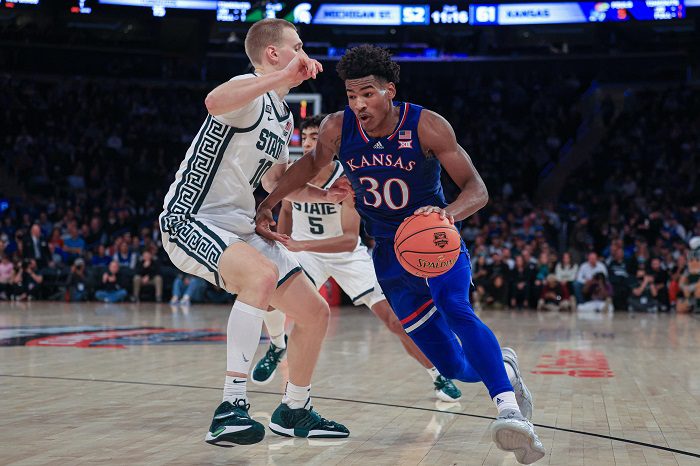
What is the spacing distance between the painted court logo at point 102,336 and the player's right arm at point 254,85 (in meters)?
5.36

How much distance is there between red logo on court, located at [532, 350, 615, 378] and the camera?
730cm

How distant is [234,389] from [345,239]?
2.72 metres

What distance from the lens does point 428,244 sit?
405 centimetres

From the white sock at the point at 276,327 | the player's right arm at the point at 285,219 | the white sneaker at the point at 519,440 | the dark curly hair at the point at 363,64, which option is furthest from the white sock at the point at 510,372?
the player's right arm at the point at 285,219

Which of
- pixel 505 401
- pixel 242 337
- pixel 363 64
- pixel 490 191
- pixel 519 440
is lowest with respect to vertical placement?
pixel 519 440

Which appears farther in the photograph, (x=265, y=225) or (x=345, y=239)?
(x=345, y=239)

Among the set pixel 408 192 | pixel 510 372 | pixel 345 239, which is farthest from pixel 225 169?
pixel 345 239

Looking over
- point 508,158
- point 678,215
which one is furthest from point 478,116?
point 678,215

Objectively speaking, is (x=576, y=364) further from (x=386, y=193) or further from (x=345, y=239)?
(x=386, y=193)

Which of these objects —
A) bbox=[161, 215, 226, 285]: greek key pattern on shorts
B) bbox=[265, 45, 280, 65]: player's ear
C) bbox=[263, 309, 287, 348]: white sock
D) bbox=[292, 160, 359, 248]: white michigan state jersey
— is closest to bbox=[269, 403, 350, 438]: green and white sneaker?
bbox=[161, 215, 226, 285]: greek key pattern on shorts

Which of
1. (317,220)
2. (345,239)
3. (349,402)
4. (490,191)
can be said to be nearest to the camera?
(349,402)

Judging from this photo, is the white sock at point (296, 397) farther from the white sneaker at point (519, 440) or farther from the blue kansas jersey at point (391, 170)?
the white sneaker at point (519, 440)

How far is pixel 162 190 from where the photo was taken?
2358 cm

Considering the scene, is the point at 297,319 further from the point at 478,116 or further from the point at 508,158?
the point at 478,116
